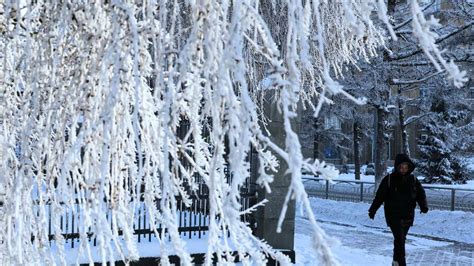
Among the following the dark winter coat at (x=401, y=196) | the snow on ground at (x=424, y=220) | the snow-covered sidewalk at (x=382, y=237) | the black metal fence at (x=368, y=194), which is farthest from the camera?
the black metal fence at (x=368, y=194)

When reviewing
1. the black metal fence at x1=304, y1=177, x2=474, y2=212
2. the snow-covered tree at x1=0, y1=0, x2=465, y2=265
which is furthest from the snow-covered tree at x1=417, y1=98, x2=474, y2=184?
the snow-covered tree at x1=0, y1=0, x2=465, y2=265

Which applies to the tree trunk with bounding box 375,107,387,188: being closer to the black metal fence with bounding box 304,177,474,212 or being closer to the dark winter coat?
the black metal fence with bounding box 304,177,474,212

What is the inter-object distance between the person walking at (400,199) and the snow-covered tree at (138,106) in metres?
5.95

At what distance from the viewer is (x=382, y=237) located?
13547 mm

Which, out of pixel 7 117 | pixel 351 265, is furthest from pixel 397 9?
pixel 7 117

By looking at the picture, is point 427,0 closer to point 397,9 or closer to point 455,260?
point 397,9

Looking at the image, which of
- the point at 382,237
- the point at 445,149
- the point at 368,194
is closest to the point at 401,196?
the point at 382,237

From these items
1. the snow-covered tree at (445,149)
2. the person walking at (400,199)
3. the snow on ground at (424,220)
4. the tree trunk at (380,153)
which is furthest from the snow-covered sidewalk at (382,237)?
the snow-covered tree at (445,149)

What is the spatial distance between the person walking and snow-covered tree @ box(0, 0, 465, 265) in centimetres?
595

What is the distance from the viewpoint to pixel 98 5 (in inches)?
93.0

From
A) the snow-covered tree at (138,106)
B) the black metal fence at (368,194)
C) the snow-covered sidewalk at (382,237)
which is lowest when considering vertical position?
the snow-covered sidewalk at (382,237)

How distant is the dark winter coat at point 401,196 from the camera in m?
8.15

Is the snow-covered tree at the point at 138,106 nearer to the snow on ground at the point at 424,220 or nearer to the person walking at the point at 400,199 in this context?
the person walking at the point at 400,199

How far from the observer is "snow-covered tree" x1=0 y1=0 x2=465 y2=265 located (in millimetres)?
1736
